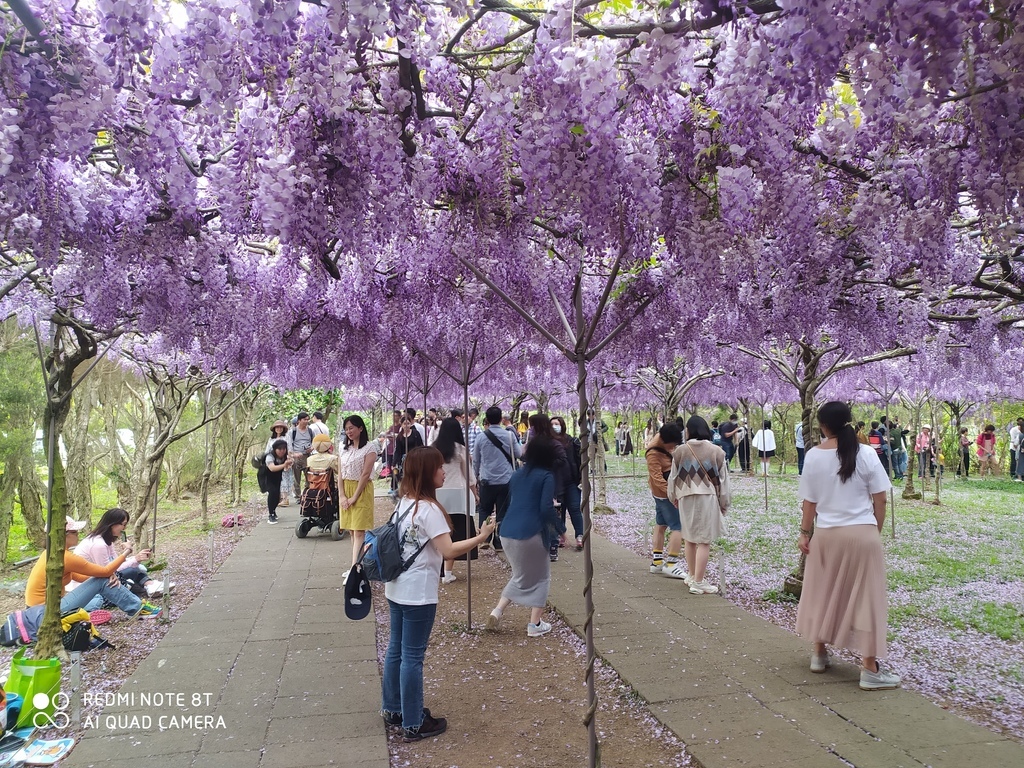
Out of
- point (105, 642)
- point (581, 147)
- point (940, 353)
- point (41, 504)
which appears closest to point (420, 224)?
point (581, 147)

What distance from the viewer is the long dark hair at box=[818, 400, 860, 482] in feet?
11.6

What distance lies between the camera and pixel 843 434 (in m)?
3.58

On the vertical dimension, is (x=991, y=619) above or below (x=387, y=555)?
below

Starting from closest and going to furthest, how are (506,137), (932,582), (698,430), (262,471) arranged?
(506,137)
(698,430)
(932,582)
(262,471)

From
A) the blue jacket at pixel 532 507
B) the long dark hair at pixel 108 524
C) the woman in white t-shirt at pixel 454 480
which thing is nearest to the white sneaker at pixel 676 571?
the woman in white t-shirt at pixel 454 480

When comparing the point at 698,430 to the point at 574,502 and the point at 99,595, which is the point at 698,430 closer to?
the point at 574,502

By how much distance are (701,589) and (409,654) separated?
3.38m

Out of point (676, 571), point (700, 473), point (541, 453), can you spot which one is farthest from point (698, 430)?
point (541, 453)

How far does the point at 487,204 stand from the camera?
3.47 metres

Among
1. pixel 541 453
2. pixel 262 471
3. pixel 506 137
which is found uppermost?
pixel 506 137

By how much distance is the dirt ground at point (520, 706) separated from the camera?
303cm

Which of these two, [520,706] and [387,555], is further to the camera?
[520,706]

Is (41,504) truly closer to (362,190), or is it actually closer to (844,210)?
(362,190)

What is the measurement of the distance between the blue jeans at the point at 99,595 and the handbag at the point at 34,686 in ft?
4.07
